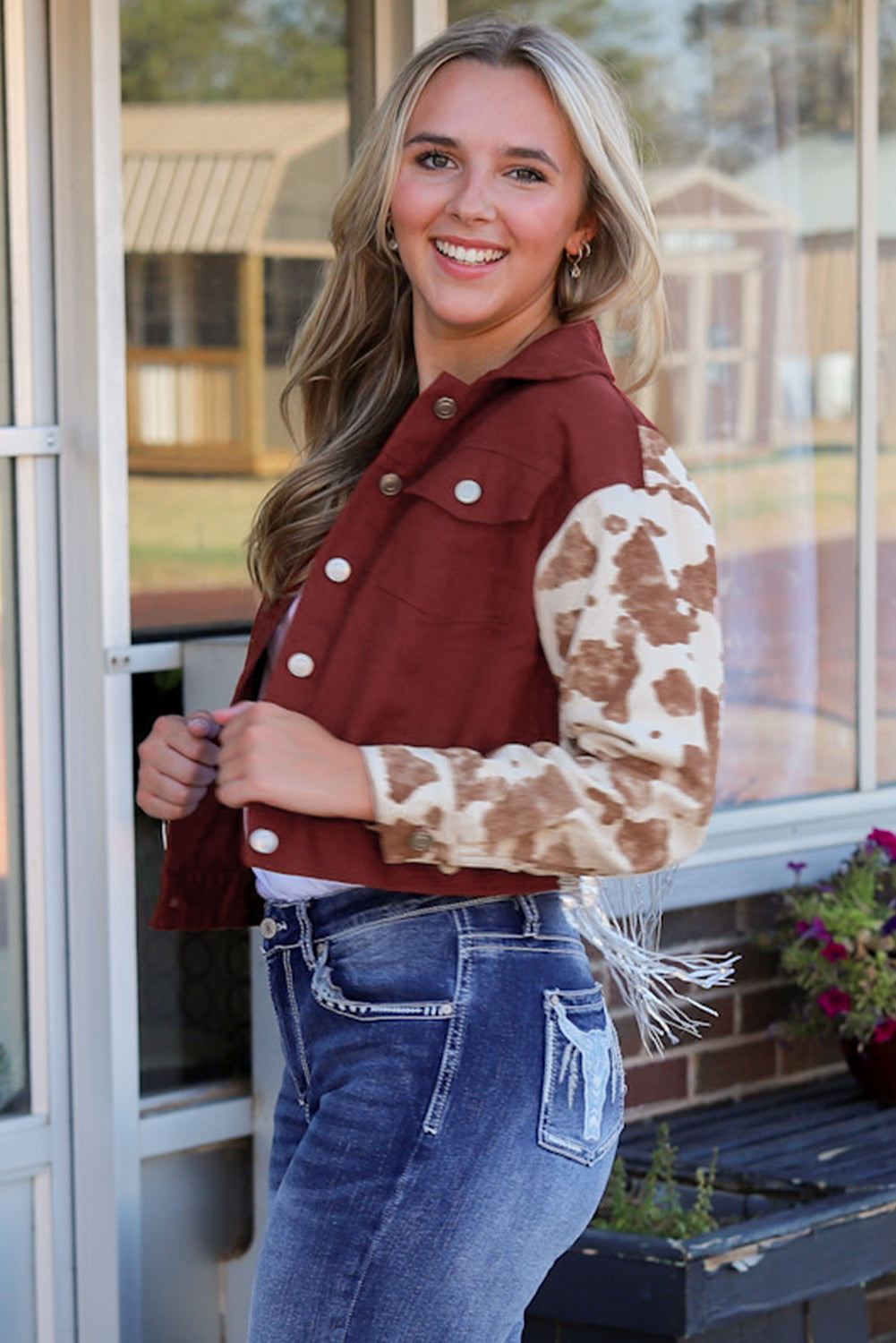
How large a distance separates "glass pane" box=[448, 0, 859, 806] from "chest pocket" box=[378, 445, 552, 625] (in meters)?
2.06

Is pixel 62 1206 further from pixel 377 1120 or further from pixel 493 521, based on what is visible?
pixel 493 521

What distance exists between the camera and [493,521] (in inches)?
77.8

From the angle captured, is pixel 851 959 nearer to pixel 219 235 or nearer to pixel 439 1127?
pixel 219 235

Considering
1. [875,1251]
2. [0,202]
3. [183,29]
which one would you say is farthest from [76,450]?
[875,1251]

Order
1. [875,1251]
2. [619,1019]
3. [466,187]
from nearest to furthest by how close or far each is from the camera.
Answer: [466,187]
[875,1251]
[619,1019]

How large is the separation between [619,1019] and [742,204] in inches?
63.3

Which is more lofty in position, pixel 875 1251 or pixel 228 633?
pixel 228 633

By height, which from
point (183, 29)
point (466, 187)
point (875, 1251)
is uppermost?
point (183, 29)

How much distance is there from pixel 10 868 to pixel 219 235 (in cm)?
134

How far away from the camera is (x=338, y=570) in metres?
2.06

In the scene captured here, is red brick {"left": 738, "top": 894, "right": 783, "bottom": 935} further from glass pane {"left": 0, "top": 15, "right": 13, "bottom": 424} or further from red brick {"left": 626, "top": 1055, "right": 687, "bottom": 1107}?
glass pane {"left": 0, "top": 15, "right": 13, "bottom": 424}

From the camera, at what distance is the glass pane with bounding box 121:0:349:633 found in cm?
375

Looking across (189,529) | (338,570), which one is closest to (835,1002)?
(189,529)

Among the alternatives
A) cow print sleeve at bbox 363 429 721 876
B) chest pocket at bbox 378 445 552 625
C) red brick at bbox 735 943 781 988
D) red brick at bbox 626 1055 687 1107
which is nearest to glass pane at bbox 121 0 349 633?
red brick at bbox 626 1055 687 1107
